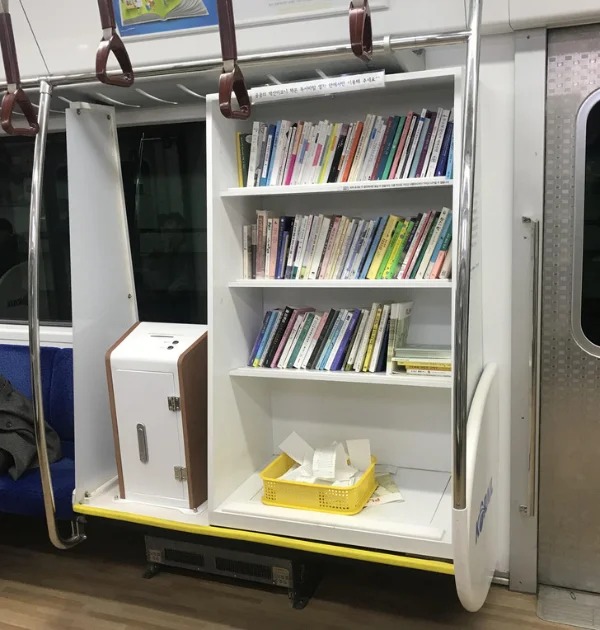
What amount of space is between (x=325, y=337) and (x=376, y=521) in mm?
715

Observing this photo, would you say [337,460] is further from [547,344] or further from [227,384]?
[547,344]

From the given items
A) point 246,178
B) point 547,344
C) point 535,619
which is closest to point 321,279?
point 246,178

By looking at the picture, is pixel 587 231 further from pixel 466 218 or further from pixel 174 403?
pixel 174 403

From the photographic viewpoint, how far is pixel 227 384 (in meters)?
2.68

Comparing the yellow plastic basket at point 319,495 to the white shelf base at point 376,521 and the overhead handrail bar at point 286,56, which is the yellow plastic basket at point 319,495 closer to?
the white shelf base at point 376,521

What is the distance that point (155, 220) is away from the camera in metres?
3.37

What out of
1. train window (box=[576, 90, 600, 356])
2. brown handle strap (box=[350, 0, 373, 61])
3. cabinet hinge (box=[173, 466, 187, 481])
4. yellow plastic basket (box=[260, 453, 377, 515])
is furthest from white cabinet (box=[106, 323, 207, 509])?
train window (box=[576, 90, 600, 356])

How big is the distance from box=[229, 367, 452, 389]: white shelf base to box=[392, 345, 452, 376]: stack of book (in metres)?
0.03

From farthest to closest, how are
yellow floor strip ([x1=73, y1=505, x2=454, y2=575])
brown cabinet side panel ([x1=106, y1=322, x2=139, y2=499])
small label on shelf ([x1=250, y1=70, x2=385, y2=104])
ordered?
brown cabinet side panel ([x1=106, y1=322, x2=139, y2=499]) → yellow floor strip ([x1=73, y1=505, x2=454, y2=575]) → small label on shelf ([x1=250, y1=70, x2=385, y2=104])

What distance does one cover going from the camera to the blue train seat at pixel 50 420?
9.15 ft

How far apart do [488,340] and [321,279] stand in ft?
2.38

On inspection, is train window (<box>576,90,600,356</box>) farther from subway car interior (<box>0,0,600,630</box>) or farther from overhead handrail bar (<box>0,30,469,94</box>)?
overhead handrail bar (<box>0,30,469,94</box>)

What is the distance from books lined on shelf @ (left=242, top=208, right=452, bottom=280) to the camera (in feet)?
8.02

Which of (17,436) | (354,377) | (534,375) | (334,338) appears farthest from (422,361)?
(17,436)
